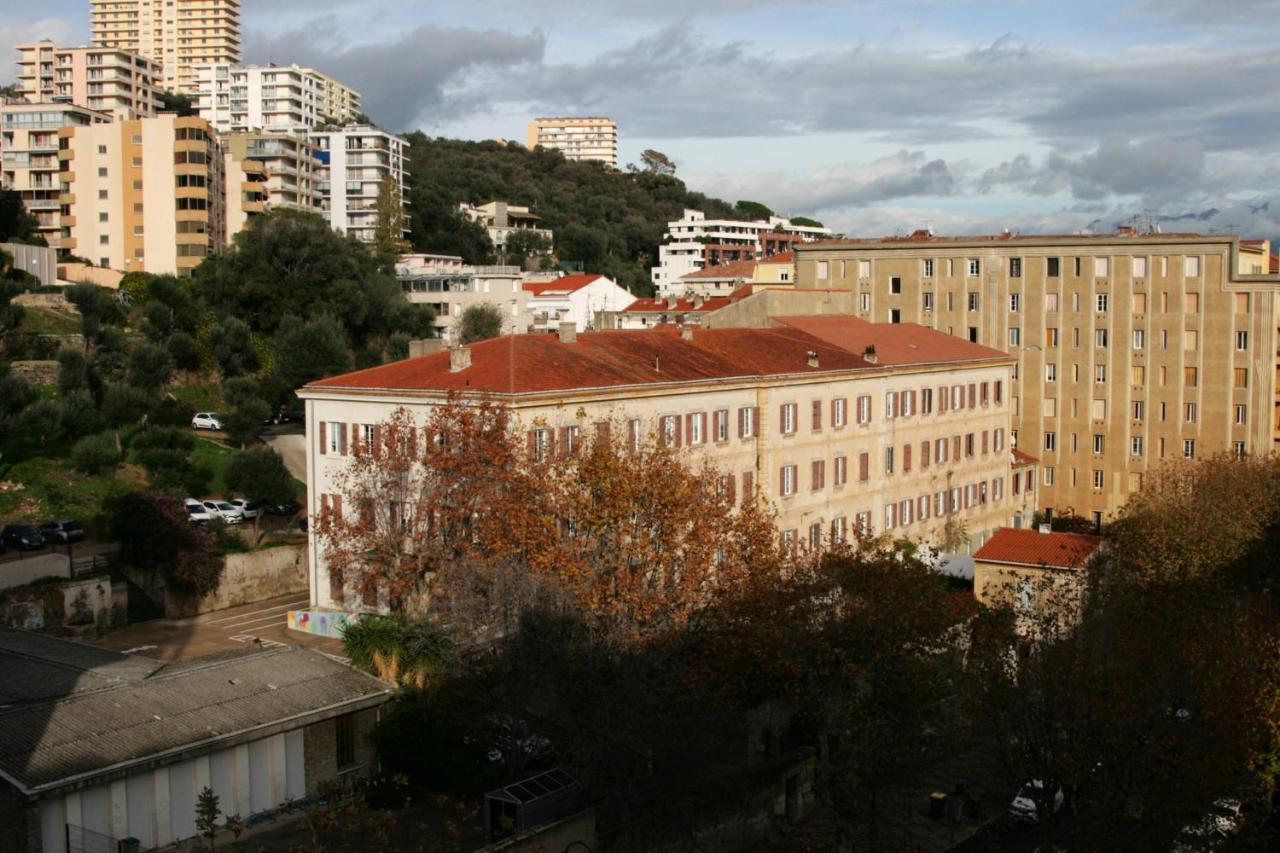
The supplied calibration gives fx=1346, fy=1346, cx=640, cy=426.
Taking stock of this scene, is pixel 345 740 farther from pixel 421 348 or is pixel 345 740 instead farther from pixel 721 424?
pixel 421 348

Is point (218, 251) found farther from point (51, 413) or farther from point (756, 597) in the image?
point (756, 597)

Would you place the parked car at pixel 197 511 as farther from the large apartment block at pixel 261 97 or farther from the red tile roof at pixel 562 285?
the large apartment block at pixel 261 97

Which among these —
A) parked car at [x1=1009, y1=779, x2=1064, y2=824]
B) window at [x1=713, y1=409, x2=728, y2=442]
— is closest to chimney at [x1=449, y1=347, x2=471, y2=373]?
window at [x1=713, y1=409, x2=728, y2=442]

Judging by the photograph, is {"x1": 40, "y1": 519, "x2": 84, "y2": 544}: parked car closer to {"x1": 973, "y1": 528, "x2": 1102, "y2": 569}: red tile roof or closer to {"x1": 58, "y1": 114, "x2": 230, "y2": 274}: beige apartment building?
{"x1": 973, "y1": 528, "x2": 1102, "y2": 569}: red tile roof

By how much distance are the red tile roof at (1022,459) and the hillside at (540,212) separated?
78.1 meters

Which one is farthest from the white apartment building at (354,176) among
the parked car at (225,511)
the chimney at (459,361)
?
the chimney at (459,361)

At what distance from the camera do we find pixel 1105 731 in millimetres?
25547

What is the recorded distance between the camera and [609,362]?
4825cm

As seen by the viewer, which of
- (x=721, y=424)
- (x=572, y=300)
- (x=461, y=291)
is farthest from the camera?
(x=572, y=300)

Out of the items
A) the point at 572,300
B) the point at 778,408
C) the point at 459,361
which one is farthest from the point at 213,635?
the point at 572,300

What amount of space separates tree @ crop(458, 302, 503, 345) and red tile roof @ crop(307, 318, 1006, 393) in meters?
Result: 42.2

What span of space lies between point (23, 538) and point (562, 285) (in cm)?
7021

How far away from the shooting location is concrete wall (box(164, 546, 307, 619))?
4738 centimetres

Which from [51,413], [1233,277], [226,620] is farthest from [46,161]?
[1233,277]
